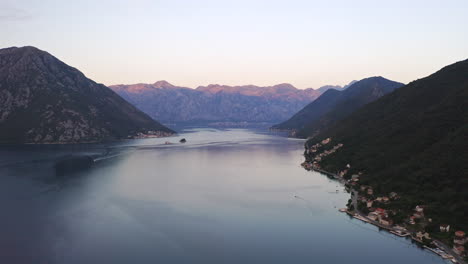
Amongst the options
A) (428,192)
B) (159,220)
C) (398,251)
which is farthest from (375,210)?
(159,220)

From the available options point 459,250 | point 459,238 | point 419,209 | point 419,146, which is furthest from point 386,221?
point 419,146

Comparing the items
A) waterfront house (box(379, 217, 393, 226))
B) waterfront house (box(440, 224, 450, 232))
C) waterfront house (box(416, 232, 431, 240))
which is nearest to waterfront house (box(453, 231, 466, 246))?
waterfront house (box(440, 224, 450, 232))

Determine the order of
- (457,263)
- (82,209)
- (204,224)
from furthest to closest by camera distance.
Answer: (82,209) → (204,224) → (457,263)

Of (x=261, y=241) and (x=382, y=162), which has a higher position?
(x=382, y=162)

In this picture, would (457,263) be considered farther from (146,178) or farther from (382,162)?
(146,178)

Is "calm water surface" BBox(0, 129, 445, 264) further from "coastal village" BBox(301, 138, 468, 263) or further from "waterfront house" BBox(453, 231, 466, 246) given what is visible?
"waterfront house" BBox(453, 231, 466, 246)

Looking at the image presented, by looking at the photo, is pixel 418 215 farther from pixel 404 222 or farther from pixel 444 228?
pixel 444 228
